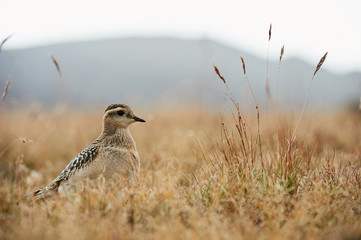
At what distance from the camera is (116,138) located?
14.1ft

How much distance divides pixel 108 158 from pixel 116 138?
0.50 metres

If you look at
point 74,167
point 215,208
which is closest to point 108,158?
point 74,167

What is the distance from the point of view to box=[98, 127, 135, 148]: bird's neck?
167 inches

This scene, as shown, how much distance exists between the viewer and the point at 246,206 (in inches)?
120

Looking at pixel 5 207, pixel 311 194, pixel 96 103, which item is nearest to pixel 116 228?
pixel 5 207

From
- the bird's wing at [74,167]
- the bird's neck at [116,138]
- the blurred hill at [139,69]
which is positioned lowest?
the blurred hill at [139,69]

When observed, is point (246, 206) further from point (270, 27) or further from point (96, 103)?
point (96, 103)

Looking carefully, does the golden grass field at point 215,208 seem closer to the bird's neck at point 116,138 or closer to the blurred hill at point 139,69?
the bird's neck at point 116,138

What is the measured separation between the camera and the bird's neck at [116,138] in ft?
13.9

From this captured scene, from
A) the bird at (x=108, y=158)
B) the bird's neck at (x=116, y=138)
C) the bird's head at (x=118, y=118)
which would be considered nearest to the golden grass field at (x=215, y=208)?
the bird at (x=108, y=158)

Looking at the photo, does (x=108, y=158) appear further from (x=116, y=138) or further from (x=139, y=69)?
(x=139, y=69)

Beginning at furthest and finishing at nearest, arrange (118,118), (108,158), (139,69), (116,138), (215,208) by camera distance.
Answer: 1. (139,69)
2. (118,118)
3. (116,138)
4. (108,158)
5. (215,208)

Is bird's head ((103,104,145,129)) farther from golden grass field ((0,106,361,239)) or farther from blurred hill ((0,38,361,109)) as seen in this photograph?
blurred hill ((0,38,361,109))

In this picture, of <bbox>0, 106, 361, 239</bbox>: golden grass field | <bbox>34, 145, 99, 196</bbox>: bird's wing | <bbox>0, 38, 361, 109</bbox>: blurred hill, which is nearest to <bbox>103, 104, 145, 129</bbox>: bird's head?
<bbox>34, 145, 99, 196</bbox>: bird's wing
